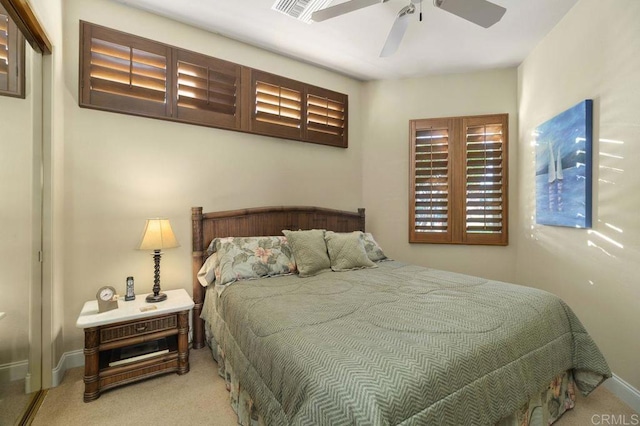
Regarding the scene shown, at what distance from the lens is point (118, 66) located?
99.1 inches

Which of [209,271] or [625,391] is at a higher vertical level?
[209,271]

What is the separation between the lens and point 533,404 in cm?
155

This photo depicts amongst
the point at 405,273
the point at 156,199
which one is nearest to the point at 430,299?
the point at 405,273

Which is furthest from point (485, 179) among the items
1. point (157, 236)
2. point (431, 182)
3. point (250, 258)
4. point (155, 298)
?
point (155, 298)

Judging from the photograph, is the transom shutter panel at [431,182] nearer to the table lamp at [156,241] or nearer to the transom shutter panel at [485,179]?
the transom shutter panel at [485,179]

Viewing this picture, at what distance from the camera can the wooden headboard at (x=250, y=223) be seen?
2748 millimetres

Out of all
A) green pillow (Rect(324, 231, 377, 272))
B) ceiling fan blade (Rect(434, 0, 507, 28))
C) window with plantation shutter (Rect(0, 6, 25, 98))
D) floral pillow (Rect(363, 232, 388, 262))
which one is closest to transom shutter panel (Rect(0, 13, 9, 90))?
window with plantation shutter (Rect(0, 6, 25, 98))

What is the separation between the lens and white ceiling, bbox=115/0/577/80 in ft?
Result: 8.32

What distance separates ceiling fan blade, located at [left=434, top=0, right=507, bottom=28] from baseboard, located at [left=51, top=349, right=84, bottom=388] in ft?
11.8

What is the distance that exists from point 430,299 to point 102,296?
7.20ft

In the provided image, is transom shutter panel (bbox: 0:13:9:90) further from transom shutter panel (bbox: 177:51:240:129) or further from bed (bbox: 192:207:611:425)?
bed (bbox: 192:207:611:425)

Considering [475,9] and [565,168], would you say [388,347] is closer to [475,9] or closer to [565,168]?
[475,9]

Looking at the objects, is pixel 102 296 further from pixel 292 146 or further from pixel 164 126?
pixel 292 146

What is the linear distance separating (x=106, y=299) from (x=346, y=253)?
6.08ft
